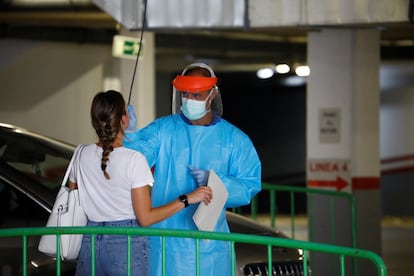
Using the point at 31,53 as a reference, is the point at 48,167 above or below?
below

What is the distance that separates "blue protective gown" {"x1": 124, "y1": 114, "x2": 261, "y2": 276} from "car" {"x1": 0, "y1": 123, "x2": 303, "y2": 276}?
2.89 feet

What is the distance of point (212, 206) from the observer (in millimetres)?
5027

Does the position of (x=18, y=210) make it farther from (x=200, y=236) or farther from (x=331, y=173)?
(x=331, y=173)

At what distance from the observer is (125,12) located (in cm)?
821

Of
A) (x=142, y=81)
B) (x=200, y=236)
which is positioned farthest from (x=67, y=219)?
(x=142, y=81)

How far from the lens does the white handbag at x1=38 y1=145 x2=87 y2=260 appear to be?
194 inches

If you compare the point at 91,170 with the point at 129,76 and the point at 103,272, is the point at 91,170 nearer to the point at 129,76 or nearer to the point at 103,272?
the point at 103,272

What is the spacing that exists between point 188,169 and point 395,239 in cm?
992

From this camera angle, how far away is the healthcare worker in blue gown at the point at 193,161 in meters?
5.17

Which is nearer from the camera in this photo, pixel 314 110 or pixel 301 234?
pixel 314 110

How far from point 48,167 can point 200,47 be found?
8.80 meters

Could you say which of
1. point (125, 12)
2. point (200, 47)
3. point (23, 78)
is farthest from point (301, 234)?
point (125, 12)

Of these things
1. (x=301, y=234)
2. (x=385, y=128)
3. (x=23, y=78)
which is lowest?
(x=301, y=234)

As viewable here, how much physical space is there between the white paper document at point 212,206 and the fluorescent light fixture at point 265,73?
14278 mm
